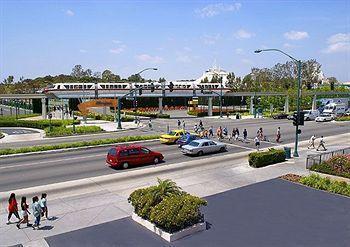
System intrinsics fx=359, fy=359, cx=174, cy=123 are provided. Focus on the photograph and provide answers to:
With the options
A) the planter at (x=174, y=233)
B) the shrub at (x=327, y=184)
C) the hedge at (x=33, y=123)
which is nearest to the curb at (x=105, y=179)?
Result: the planter at (x=174, y=233)

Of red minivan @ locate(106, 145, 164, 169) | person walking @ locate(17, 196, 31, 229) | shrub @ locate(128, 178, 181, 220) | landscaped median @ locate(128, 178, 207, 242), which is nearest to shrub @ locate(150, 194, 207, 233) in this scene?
→ landscaped median @ locate(128, 178, 207, 242)

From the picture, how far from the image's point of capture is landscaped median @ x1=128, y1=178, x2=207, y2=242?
493 inches

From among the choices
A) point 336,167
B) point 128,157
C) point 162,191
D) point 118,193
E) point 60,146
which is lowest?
point 118,193

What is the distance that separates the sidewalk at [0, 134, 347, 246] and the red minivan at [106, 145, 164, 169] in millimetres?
2689

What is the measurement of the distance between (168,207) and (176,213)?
0.36 meters

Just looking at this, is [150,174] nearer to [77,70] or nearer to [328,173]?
[328,173]

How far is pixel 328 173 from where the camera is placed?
22.1 metres

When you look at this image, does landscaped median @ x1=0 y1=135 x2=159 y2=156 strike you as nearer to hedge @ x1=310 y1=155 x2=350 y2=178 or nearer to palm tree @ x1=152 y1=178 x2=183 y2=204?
hedge @ x1=310 y1=155 x2=350 y2=178

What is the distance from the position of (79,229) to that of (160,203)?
3.21 metres

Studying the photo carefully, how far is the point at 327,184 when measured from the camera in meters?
18.5

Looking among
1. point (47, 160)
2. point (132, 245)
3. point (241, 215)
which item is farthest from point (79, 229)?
point (47, 160)

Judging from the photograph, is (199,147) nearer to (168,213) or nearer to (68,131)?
(168,213)

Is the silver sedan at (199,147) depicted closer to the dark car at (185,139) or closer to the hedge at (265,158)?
the dark car at (185,139)

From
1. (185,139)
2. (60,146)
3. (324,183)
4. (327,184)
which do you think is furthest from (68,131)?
(327,184)
